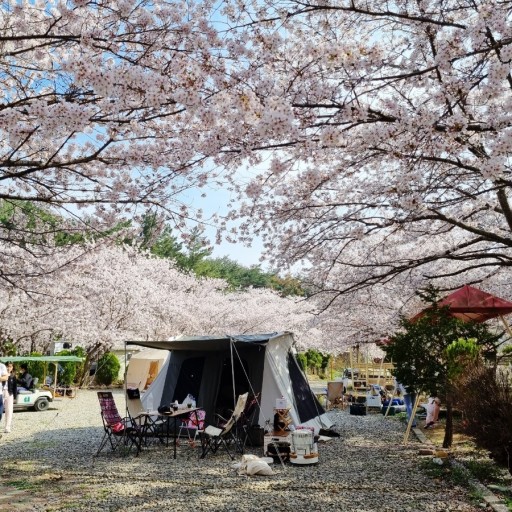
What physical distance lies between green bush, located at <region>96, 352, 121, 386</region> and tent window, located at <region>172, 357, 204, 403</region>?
44.8ft

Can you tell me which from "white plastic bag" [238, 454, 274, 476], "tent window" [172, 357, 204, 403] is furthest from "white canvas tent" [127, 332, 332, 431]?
"white plastic bag" [238, 454, 274, 476]

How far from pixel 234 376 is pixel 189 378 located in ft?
3.13

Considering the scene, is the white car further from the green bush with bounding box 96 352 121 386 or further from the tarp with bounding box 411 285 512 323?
the tarp with bounding box 411 285 512 323

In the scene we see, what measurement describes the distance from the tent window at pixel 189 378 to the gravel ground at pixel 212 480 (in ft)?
4.74

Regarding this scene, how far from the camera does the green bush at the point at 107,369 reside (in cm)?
2278

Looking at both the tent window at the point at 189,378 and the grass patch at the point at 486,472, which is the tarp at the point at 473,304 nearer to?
the grass patch at the point at 486,472

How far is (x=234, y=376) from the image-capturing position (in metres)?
9.72

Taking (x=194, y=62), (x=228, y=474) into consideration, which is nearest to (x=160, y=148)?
(x=194, y=62)

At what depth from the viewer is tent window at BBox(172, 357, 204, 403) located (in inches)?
394

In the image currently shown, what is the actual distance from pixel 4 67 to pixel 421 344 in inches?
251

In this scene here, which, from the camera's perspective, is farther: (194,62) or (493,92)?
(194,62)

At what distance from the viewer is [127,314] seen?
20188mm

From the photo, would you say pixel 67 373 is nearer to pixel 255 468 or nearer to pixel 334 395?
pixel 334 395

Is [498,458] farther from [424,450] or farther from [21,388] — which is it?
[21,388]
